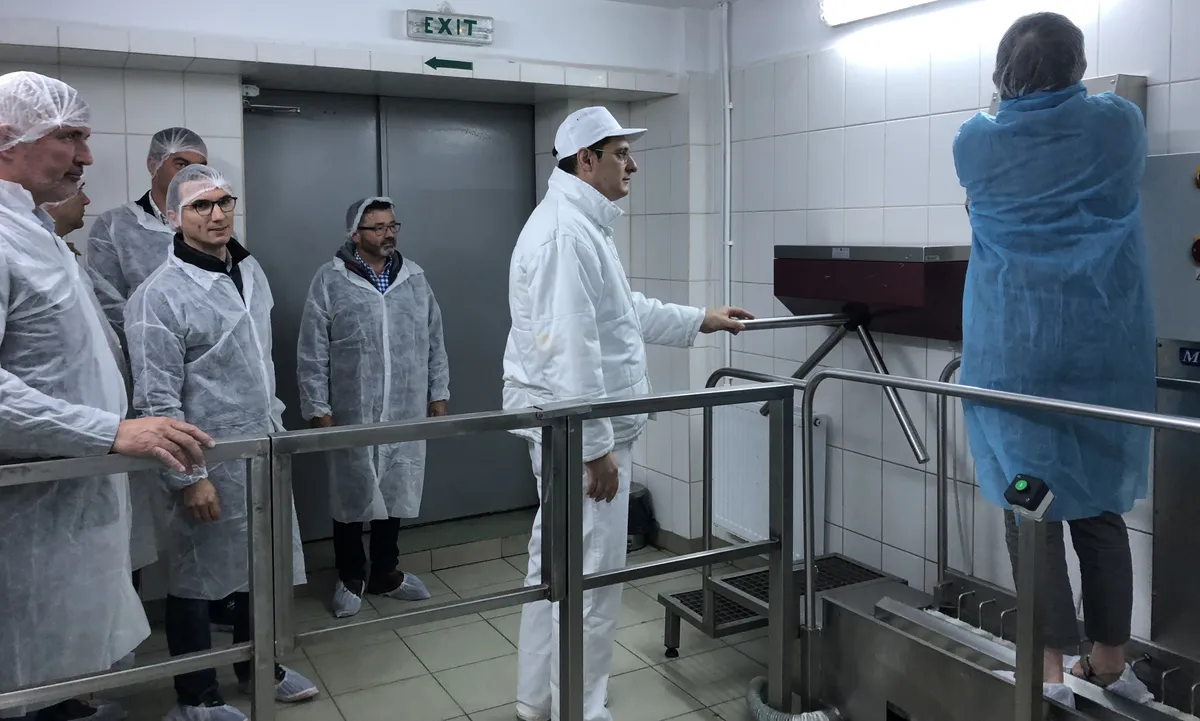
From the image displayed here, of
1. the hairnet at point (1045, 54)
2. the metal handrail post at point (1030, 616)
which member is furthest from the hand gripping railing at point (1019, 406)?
the hairnet at point (1045, 54)

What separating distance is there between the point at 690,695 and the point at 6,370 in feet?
6.39

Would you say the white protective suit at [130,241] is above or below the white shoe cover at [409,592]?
above

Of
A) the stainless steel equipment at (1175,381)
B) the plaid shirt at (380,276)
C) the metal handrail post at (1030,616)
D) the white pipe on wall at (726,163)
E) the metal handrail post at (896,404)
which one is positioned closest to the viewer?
the metal handrail post at (1030,616)

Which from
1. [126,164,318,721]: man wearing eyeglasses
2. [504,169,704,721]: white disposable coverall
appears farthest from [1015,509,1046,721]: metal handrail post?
[126,164,318,721]: man wearing eyeglasses

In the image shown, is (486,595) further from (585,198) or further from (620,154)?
(620,154)

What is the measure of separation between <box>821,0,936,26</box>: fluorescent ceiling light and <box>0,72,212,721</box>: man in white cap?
2.26 m

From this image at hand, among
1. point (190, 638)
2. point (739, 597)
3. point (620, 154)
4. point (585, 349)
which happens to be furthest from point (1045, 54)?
point (190, 638)

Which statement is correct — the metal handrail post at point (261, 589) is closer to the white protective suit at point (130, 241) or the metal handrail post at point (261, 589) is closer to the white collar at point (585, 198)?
the white collar at point (585, 198)

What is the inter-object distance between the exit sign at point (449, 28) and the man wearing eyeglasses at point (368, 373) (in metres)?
0.60

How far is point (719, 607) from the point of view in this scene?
9.55ft

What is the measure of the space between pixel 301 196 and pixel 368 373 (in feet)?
2.85

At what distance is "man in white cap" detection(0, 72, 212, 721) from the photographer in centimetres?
175

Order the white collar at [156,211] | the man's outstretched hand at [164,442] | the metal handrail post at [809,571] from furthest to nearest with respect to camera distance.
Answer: the white collar at [156,211] → the metal handrail post at [809,571] → the man's outstretched hand at [164,442]

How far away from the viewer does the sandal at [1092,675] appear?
6.79 feet
